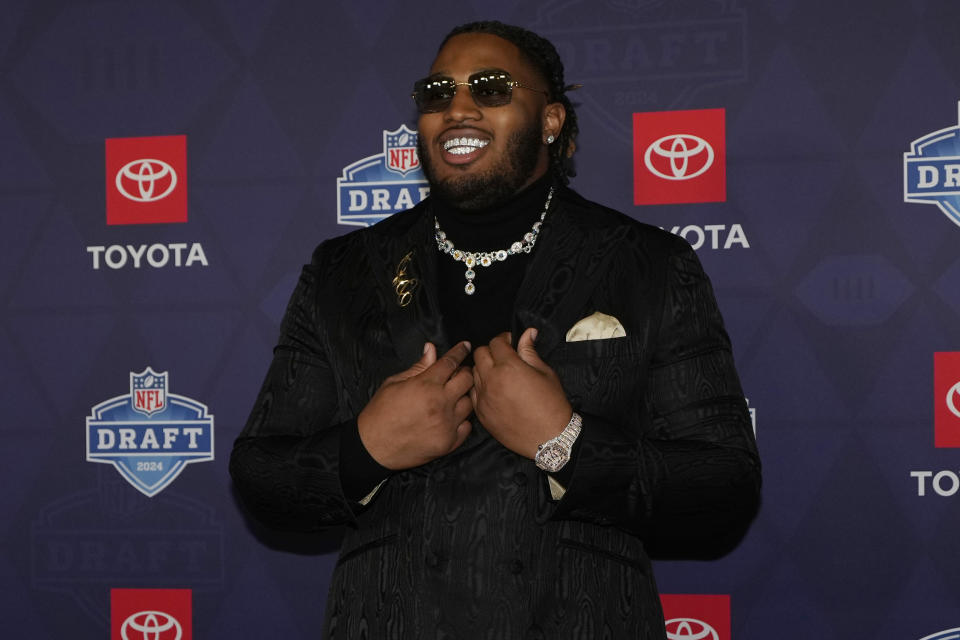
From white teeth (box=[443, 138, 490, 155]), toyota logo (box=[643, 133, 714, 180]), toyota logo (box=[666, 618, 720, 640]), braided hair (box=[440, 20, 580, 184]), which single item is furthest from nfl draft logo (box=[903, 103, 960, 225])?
white teeth (box=[443, 138, 490, 155])

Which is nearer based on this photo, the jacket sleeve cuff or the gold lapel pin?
the jacket sleeve cuff

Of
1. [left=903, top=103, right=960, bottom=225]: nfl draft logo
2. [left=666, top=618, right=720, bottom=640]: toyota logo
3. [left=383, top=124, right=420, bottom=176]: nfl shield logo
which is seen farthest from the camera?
[left=383, top=124, right=420, bottom=176]: nfl shield logo

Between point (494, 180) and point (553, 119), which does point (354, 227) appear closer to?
point (553, 119)

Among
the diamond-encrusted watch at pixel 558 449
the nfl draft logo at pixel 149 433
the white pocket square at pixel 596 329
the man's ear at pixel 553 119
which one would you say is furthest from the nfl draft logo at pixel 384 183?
the diamond-encrusted watch at pixel 558 449

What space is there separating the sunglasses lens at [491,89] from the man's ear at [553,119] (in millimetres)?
160

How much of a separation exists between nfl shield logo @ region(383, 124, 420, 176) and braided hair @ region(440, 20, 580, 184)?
37.6 inches

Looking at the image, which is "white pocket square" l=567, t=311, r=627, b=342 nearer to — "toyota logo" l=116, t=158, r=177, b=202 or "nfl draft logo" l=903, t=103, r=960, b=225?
"nfl draft logo" l=903, t=103, r=960, b=225

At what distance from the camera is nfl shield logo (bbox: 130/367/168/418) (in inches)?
132

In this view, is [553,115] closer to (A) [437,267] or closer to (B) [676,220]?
(A) [437,267]

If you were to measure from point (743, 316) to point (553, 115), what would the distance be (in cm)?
113

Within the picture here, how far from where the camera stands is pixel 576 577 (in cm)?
182

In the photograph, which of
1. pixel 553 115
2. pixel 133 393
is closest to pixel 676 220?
pixel 553 115

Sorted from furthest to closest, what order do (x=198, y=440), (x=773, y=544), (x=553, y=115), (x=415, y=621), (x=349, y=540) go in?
(x=198, y=440)
(x=773, y=544)
(x=553, y=115)
(x=349, y=540)
(x=415, y=621)

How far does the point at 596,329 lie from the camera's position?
1878 millimetres
